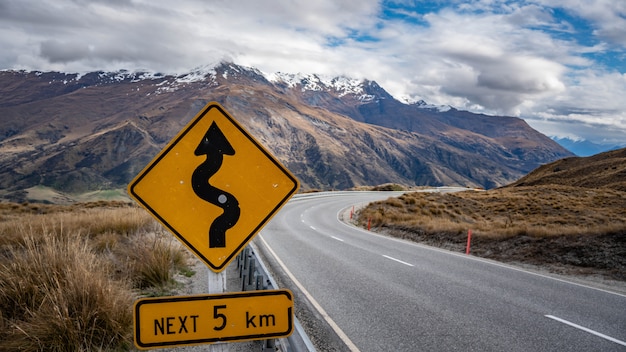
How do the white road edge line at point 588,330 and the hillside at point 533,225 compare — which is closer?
the white road edge line at point 588,330

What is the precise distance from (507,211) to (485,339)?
71.5ft

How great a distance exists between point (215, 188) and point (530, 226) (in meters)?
16.3

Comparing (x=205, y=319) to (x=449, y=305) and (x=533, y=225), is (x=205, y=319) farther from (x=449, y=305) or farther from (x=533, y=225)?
(x=533, y=225)

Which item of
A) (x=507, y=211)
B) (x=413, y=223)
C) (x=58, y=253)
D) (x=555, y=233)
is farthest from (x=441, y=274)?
(x=507, y=211)

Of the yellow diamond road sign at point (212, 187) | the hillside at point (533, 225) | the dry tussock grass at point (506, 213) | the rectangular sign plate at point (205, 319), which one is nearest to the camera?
the rectangular sign plate at point (205, 319)

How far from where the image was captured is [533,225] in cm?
1788

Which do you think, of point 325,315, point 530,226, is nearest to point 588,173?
point 530,226

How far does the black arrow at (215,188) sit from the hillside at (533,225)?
11472 millimetres

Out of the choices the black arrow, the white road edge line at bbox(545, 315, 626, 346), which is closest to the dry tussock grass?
the white road edge line at bbox(545, 315, 626, 346)

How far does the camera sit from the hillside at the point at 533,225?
11.9 meters

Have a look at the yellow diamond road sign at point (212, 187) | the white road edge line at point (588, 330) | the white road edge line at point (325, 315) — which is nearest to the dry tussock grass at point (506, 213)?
the white road edge line at point (588, 330)

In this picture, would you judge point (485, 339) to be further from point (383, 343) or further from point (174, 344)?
point (174, 344)

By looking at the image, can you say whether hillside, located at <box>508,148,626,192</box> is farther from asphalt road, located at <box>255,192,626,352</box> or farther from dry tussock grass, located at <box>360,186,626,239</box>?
asphalt road, located at <box>255,192,626,352</box>

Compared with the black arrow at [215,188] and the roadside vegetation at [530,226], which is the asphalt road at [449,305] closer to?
the roadside vegetation at [530,226]
